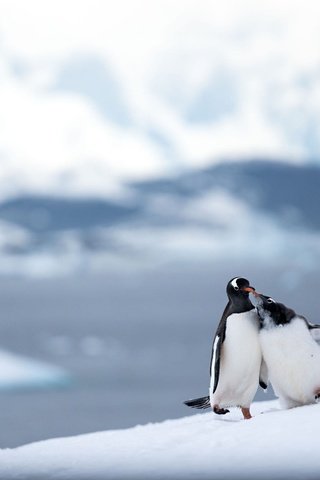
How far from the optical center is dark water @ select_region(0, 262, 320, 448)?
3158cm

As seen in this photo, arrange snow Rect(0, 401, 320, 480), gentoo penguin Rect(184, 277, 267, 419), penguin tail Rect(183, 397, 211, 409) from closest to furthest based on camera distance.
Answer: snow Rect(0, 401, 320, 480) < gentoo penguin Rect(184, 277, 267, 419) < penguin tail Rect(183, 397, 211, 409)

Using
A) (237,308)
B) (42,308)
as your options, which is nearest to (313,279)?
(42,308)

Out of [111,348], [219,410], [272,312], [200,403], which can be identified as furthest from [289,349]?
[111,348]

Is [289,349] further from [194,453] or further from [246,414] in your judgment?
[194,453]

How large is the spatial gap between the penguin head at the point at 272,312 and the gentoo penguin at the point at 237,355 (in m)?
0.08

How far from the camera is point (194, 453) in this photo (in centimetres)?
568

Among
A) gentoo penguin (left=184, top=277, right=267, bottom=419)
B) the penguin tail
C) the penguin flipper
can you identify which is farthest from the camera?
the penguin tail

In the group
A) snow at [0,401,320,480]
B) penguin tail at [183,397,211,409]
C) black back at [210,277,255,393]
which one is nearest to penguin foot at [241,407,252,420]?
snow at [0,401,320,480]

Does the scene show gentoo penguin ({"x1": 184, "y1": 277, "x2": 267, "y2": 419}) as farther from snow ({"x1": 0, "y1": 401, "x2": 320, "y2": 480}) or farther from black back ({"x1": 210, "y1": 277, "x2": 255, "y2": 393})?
snow ({"x1": 0, "y1": 401, "x2": 320, "y2": 480})

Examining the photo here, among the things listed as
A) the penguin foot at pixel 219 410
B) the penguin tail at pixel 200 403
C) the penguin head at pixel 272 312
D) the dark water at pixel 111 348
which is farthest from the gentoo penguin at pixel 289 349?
the dark water at pixel 111 348

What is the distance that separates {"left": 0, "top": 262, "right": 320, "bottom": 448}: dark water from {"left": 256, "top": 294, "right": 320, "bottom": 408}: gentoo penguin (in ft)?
53.0

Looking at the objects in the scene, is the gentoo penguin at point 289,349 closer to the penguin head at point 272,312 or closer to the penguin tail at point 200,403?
the penguin head at point 272,312

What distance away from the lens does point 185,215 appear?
198 meters

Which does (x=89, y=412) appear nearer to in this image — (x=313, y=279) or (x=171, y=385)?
(x=171, y=385)
